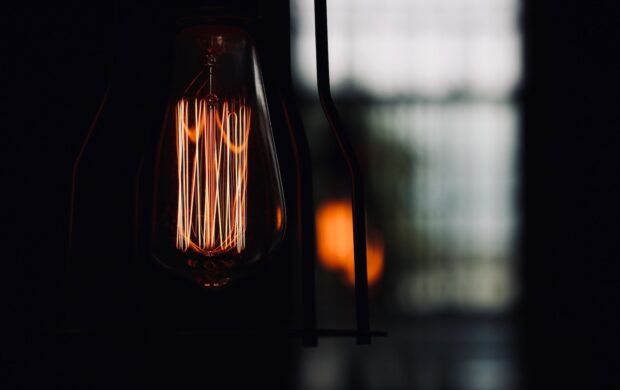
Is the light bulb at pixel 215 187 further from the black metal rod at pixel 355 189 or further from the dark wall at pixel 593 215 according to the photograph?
the dark wall at pixel 593 215

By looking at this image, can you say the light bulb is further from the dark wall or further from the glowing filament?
the dark wall

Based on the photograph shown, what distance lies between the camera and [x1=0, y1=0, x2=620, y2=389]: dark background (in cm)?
80

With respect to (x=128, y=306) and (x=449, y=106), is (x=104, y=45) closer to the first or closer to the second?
(x=128, y=306)

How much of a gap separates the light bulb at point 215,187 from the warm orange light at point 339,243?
12.7ft

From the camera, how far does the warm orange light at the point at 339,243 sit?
4.57 metres

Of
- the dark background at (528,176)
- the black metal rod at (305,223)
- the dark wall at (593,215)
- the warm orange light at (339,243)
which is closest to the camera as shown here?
the black metal rod at (305,223)

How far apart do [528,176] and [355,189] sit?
12.4ft

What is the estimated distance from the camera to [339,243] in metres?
4.64

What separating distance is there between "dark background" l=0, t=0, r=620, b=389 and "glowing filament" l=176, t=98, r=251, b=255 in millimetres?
81

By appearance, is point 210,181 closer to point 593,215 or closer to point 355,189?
point 355,189

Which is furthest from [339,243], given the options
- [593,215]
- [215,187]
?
[215,187]

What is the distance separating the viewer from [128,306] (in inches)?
31.2

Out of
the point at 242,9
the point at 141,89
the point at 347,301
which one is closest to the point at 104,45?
the point at 141,89

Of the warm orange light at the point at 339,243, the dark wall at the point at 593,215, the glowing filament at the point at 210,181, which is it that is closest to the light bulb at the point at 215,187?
the glowing filament at the point at 210,181
